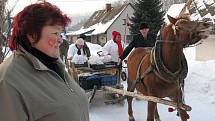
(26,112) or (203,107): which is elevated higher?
(26,112)

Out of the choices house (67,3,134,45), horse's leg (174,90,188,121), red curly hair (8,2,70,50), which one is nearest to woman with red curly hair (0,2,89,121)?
red curly hair (8,2,70,50)

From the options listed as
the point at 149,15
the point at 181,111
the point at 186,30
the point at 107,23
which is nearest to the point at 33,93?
the point at 186,30

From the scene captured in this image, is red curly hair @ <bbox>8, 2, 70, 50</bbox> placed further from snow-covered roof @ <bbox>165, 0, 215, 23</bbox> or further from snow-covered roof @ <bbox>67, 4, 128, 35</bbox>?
snow-covered roof @ <bbox>67, 4, 128, 35</bbox>

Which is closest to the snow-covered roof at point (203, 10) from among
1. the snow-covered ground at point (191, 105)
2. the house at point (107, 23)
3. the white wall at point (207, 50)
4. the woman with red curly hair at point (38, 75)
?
the white wall at point (207, 50)

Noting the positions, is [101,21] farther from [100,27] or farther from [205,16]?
[205,16]

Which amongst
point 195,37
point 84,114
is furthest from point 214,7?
point 84,114

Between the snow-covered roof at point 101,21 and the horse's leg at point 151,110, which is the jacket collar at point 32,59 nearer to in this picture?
the horse's leg at point 151,110

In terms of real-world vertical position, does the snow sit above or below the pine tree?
below

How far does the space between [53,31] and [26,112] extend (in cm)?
48

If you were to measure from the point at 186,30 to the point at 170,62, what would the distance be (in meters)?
0.65

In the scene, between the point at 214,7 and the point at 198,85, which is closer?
the point at 198,85

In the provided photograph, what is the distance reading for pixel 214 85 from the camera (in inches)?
425

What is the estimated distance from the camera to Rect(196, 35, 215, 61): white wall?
18500 millimetres

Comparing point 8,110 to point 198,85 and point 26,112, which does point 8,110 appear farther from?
point 198,85
